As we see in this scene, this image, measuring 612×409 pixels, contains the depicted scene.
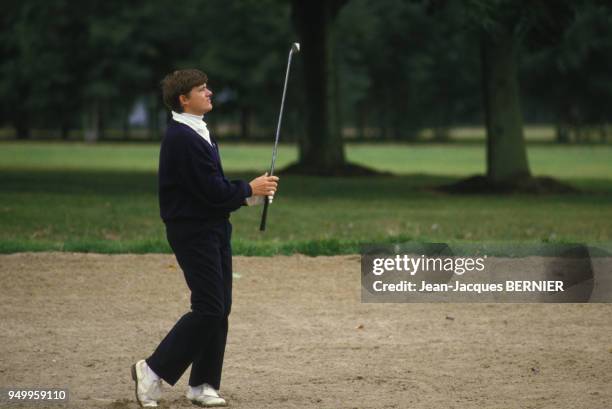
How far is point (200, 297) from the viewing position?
5.83 metres

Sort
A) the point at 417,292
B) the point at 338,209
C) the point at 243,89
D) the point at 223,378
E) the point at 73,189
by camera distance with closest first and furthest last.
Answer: the point at 223,378
the point at 417,292
the point at 338,209
the point at 73,189
the point at 243,89

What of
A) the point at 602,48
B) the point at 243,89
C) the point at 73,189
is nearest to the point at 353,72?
the point at 243,89

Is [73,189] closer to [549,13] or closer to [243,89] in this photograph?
[549,13]

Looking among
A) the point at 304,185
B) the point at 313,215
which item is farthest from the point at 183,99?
the point at 304,185

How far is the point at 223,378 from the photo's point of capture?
671 cm

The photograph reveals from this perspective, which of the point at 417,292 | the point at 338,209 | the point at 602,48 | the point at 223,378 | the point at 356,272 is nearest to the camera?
the point at 223,378

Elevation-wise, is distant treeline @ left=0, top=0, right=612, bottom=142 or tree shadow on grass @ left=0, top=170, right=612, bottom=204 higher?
distant treeline @ left=0, top=0, right=612, bottom=142

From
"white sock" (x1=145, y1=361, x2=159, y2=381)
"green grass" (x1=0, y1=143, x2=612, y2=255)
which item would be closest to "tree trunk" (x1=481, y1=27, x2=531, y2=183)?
"green grass" (x1=0, y1=143, x2=612, y2=255)

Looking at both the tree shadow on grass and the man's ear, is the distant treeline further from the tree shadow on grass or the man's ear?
the man's ear

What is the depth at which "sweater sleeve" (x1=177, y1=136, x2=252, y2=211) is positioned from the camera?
18.8ft

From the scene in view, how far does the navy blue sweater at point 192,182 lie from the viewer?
5734mm

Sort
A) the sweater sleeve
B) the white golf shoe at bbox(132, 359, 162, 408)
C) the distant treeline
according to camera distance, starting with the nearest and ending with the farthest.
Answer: the sweater sleeve → the white golf shoe at bbox(132, 359, 162, 408) → the distant treeline

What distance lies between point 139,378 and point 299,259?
223 inches

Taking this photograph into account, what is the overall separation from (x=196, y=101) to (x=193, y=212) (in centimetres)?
54
